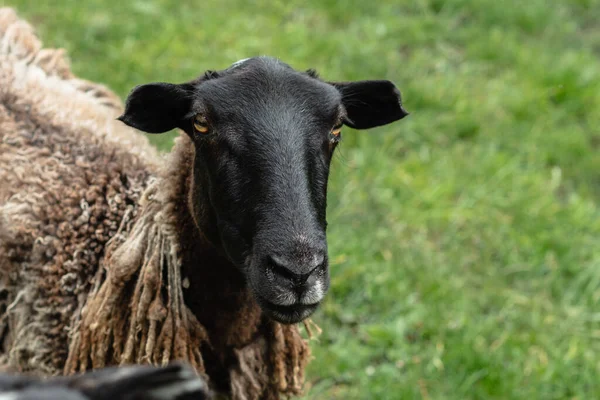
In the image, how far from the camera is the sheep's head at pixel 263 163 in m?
2.75

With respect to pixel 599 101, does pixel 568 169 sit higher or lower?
lower

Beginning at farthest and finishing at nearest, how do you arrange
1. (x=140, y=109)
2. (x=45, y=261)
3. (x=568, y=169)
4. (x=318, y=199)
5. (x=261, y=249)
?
(x=568, y=169)
(x=45, y=261)
(x=140, y=109)
(x=318, y=199)
(x=261, y=249)

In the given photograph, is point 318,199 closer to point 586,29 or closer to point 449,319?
point 449,319

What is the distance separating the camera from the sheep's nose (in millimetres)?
2697

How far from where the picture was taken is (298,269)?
270 cm

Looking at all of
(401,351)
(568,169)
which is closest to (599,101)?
(568,169)

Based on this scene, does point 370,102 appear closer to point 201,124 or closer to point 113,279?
point 201,124

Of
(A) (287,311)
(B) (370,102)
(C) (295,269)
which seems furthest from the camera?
(B) (370,102)

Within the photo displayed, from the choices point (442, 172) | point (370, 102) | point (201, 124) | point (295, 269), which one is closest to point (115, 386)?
point (295, 269)

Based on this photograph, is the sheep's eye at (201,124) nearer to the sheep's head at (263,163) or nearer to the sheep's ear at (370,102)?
the sheep's head at (263,163)

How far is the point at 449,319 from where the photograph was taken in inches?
198

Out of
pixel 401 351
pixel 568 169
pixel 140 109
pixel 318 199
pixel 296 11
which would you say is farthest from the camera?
pixel 296 11

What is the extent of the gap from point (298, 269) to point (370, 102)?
1.11m

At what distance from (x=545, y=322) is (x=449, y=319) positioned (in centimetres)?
66
